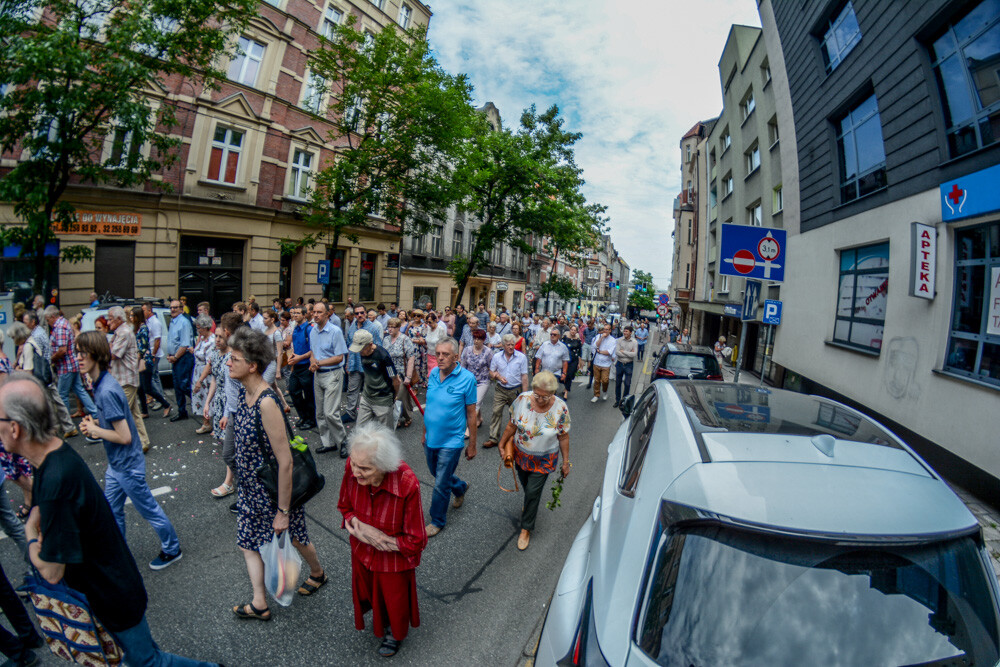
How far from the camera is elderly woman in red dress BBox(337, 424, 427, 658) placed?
8.99ft

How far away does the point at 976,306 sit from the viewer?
6.61 m

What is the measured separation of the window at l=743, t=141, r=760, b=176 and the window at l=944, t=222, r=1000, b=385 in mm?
12183

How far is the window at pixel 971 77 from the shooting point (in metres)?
6.45

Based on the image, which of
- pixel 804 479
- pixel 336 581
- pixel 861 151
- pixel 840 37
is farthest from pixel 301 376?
pixel 840 37

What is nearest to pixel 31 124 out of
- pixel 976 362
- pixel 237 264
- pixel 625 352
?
pixel 237 264

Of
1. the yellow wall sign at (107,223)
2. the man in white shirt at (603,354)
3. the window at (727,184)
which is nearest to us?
the man in white shirt at (603,354)

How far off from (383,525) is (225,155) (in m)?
18.6

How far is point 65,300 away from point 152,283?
2.31m

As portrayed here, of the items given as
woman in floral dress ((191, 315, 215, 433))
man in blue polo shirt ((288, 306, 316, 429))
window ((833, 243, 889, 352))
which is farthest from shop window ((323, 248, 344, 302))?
window ((833, 243, 889, 352))

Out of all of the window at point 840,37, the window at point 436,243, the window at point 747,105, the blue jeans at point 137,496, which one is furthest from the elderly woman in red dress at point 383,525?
the window at point 436,243

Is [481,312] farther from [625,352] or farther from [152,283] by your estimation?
[152,283]

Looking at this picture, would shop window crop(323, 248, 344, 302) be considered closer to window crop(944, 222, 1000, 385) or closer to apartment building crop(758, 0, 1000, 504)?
apartment building crop(758, 0, 1000, 504)

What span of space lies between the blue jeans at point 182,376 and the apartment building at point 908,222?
8491 mm

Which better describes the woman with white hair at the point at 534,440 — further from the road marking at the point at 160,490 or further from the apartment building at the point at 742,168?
the apartment building at the point at 742,168
